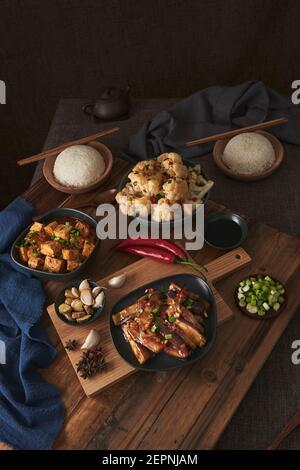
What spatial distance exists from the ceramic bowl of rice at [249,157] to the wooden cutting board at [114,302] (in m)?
0.55

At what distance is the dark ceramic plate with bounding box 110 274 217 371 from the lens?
5.11 feet

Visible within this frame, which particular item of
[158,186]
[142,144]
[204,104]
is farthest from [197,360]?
[204,104]

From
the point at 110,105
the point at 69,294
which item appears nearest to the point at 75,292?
the point at 69,294

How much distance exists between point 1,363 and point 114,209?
0.84 m

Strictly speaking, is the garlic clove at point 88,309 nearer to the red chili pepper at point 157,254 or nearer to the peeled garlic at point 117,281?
the peeled garlic at point 117,281

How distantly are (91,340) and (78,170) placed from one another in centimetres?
89

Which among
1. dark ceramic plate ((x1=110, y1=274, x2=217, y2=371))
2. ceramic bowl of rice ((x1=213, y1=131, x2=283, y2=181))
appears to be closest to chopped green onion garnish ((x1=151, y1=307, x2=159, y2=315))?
dark ceramic plate ((x1=110, y1=274, x2=217, y2=371))

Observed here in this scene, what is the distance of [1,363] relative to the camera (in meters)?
1.71

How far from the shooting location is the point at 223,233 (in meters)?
1.98

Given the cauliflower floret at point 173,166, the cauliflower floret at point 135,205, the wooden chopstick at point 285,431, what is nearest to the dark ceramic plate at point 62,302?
the cauliflower floret at point 135,205

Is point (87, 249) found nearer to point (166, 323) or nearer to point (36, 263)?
point (36, 263)

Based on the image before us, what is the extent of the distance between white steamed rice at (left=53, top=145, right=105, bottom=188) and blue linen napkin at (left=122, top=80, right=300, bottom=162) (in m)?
0.26

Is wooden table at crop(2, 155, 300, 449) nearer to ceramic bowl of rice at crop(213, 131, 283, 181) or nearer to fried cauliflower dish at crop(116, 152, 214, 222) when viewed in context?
fried cauliflower dish at crop(116, 152, 214, 222)

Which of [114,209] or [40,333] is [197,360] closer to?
[40,333]
